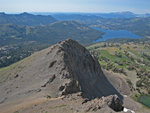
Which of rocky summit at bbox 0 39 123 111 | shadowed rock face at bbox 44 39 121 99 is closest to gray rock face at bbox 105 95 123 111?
rocky summit at bbox 0 39 123 111

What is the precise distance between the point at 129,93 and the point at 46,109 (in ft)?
221

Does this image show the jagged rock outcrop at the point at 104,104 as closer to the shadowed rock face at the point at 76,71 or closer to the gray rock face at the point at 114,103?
the gray rock face at the point at 114,103

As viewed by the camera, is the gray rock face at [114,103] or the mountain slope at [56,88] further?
the mountain slope at [56,88]

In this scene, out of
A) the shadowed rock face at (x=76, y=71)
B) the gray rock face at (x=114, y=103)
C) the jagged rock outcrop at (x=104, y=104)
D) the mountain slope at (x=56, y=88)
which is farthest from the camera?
the shadowed rock face at (x=76, y=71)

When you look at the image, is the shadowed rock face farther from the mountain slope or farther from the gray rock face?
the gray rock face

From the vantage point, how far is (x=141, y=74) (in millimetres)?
126438

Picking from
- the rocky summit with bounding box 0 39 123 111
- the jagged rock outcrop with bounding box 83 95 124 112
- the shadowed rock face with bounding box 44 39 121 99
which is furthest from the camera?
the shadowed rock face with bounding box 44 39 121 99

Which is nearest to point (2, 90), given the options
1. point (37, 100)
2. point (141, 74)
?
point (37, 100)

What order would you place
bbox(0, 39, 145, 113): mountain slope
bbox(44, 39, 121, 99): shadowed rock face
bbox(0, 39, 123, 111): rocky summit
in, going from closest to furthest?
bbox(0, 39, 145, 113): mountain slope < bbox(0, 39, 123, 111): rocky summit < bbox(44, 39, 121, 99): shadowed rock face

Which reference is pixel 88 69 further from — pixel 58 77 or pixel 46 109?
pixel 46 109

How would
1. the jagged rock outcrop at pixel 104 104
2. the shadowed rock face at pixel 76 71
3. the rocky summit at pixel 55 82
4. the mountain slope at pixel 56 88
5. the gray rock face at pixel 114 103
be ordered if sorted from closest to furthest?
1. the jagged rock outcrop at pixel 104 104
2. the gray rock face at pixel 114 103
3. the mountain slope at pixel 56 88
4. the rocky summit at pixel 55 82
5. the shadowed rock face at pixel 76 71

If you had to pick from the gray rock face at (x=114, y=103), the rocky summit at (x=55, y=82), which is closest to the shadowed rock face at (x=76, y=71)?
the rocky summit at (x=55, y=82)

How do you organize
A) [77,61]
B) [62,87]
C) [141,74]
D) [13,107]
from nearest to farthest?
[13,107] → [62,87] → [77,61] → [141,74]

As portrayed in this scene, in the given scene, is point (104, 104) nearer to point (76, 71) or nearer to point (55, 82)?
point (55, 82)
